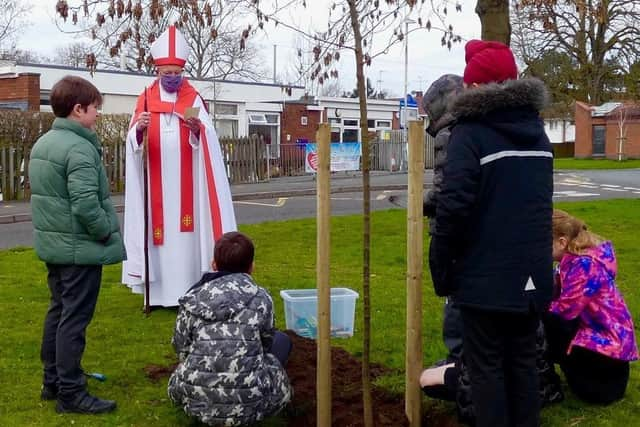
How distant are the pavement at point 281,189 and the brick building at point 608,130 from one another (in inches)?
926

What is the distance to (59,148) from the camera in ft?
15.1

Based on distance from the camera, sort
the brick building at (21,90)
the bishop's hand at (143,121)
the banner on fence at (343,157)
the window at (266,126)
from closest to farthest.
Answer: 1. the bishop's hand at (143,121)
2. the brick building at (21,90)
3. the banner on fence at (343,157)
4. the window at (266,126)

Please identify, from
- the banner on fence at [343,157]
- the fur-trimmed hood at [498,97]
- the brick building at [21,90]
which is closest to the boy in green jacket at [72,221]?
the fur-trimmed hood at [498,97]

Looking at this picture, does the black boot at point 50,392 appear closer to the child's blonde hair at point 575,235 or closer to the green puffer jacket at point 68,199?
the green puffer jacket at point 68,199

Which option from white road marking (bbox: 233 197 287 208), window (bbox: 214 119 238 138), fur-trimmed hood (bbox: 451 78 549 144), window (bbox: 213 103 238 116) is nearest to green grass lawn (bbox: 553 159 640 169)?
window (bbox: 214 119 238 138)

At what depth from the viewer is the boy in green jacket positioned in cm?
460

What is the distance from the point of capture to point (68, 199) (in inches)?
183

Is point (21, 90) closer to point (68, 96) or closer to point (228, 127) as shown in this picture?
point (228, 127)

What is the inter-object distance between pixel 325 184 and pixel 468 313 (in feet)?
3.11

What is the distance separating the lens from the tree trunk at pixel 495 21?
9102 millimetres

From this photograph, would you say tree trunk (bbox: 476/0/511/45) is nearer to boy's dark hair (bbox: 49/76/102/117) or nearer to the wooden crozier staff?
the wooden crozier staff

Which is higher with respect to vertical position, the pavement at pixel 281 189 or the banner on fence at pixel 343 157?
the banner on fence at pixel 343 157

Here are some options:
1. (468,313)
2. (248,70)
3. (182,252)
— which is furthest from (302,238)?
(248,70)

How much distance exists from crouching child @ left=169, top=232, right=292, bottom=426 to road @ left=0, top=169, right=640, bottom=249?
9471 millimetres
